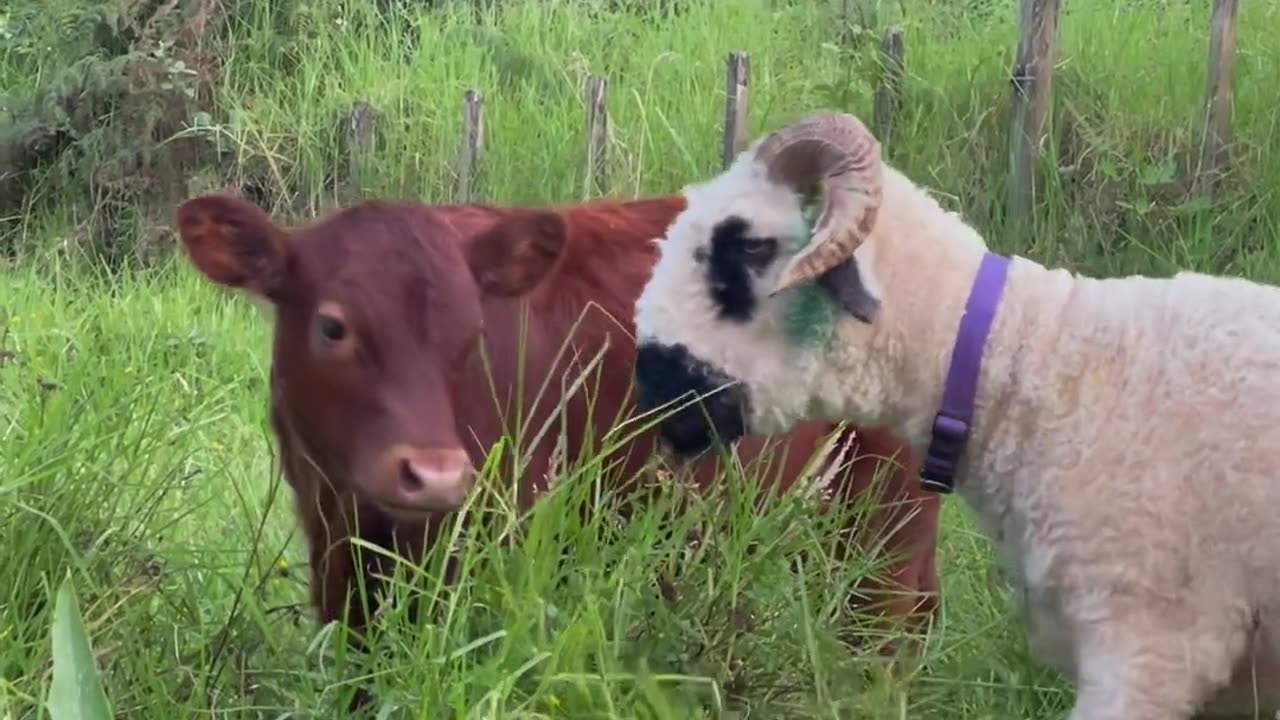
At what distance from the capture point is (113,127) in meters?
8.98

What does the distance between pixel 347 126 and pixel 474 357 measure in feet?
17.9

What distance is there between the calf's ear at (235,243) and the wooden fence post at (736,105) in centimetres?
409

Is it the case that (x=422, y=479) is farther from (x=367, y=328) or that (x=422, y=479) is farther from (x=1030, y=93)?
(x=1030, y=93)

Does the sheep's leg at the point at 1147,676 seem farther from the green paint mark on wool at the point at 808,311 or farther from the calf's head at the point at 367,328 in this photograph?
the calf's head at the point at 367,328

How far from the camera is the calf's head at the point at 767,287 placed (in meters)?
→ 2.54

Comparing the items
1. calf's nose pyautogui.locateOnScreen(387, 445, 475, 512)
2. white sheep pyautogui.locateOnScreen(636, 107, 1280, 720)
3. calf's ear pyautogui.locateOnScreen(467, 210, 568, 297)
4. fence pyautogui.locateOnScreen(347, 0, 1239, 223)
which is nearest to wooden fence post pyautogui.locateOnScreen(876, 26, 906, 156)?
fence pyautogui.locateOnScreen(347, 0, 1239, 223)

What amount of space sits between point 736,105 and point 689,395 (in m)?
4.33

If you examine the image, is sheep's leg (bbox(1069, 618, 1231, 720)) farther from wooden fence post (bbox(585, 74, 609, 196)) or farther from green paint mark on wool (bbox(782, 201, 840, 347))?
wooden fence post (bbox(585, 74, 609, 196))

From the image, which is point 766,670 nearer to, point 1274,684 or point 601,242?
point 1274,684

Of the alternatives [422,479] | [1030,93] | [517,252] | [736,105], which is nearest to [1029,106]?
[1030,93]

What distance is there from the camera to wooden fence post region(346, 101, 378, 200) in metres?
7.94

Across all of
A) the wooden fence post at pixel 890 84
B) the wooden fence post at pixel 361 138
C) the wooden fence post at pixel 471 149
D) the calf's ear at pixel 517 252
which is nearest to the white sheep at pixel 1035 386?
the calf's ear at pixel 517 252

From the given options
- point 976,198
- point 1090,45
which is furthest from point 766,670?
point 1090,45

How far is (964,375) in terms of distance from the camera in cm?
262
